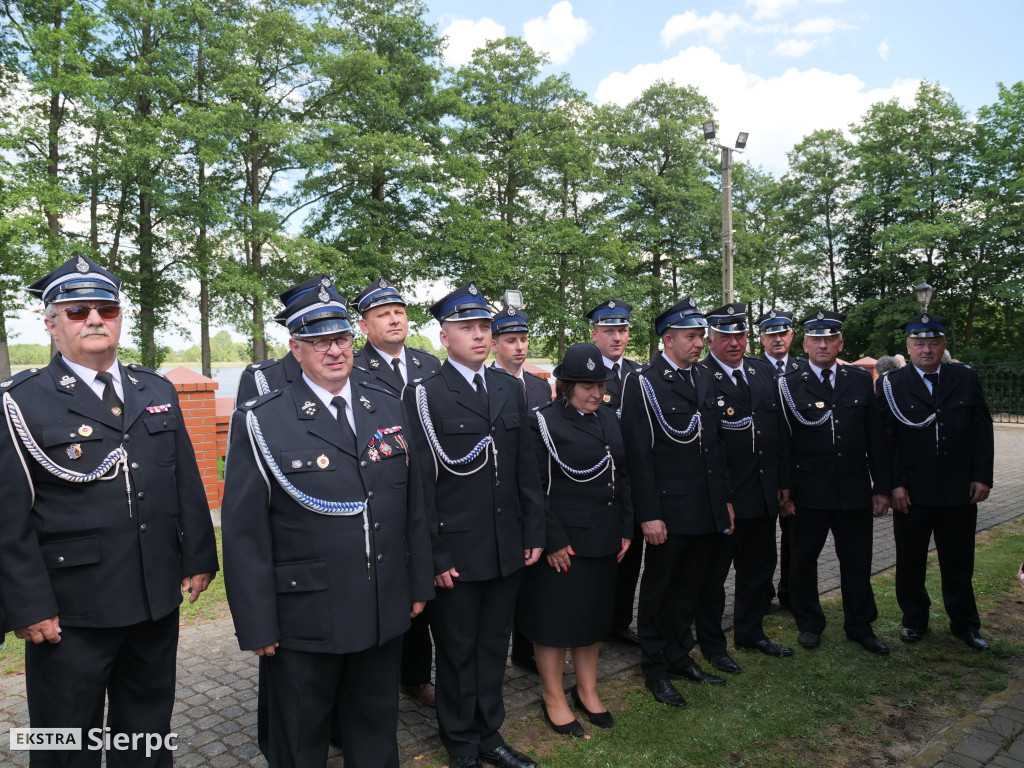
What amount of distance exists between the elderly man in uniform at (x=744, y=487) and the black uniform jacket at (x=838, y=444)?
0.14m

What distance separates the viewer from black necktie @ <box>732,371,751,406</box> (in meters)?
4.76

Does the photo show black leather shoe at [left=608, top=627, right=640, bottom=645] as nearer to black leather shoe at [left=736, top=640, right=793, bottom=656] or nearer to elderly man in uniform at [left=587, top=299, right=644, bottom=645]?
elderly man in uniform at [left=587, top=299, right=644, bottom=645]

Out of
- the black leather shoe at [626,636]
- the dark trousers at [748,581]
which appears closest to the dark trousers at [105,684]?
the black leather shoe at [626,636]

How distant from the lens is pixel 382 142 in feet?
71.8

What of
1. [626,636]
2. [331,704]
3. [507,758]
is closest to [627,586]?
[626,636]

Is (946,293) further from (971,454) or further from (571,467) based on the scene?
(571,467)

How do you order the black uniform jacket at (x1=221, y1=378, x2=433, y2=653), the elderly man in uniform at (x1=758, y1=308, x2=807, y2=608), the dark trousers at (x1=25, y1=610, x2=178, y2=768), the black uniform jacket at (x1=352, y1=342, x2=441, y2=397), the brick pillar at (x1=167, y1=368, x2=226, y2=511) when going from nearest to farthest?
1. the black uniform jacket at (x1=221, y1=378, x2=433, y2=653)
2. the dark trousers at (x1=25, y1=610, x2=178, y2=768)
3. the black uniform jacket at (x1=352, y1=342, x2=441, y2=397)
4. the elderly man in uniform at (x1=758, y1=308, x2=807, y2=608)
5. the brick pillar at (x1=167, y1=368, x2=226, y2=511)

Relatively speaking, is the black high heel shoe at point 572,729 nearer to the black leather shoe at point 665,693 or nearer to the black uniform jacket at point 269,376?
the black leather shoe at point 665,693

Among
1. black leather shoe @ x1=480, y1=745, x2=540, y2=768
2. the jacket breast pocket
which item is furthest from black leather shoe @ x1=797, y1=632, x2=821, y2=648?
the jacket breast pocket

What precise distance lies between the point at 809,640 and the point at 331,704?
3702 mm

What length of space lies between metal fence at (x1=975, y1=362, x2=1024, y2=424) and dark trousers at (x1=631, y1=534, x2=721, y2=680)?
22.0 m

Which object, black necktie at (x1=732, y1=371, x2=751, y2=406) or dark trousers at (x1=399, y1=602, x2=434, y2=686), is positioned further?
black necktie at (x1=732, y1=371, x2=751, y2=406)

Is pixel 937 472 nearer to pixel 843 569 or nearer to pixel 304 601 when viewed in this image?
pixel 843 569

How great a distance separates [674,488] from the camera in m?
4.23
